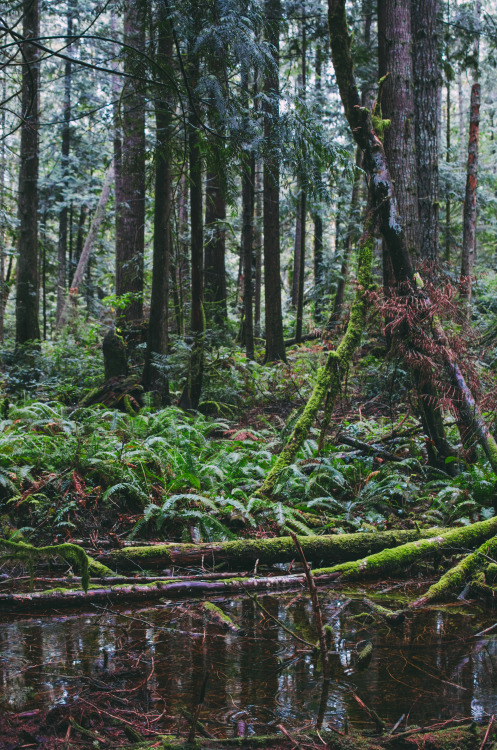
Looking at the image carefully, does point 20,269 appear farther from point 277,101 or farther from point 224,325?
point 277,101

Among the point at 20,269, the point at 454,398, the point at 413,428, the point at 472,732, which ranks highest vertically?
the point at 20,269

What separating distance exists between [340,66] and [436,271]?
2.43 meters

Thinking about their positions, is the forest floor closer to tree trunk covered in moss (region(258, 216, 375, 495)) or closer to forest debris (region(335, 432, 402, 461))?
forest debris (region(335, 432, 402, 461))

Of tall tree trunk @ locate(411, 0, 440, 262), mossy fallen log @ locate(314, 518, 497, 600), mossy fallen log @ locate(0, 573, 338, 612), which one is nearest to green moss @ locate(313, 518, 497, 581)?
mossy fallen log @ locate(314, 518, 497, 600)

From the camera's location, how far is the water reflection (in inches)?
92.0

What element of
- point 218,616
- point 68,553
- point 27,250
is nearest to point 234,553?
point 218,616

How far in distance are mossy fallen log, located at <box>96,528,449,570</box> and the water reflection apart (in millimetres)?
507

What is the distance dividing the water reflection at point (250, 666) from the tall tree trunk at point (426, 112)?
9541 mm

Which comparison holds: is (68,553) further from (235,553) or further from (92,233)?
(92,233)

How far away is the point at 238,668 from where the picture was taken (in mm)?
2779

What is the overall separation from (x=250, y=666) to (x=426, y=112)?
1206cm

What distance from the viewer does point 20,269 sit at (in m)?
14.6

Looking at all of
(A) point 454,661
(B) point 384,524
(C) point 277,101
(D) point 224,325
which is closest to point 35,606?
(A) point 454,661

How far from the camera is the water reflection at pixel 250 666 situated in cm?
234
